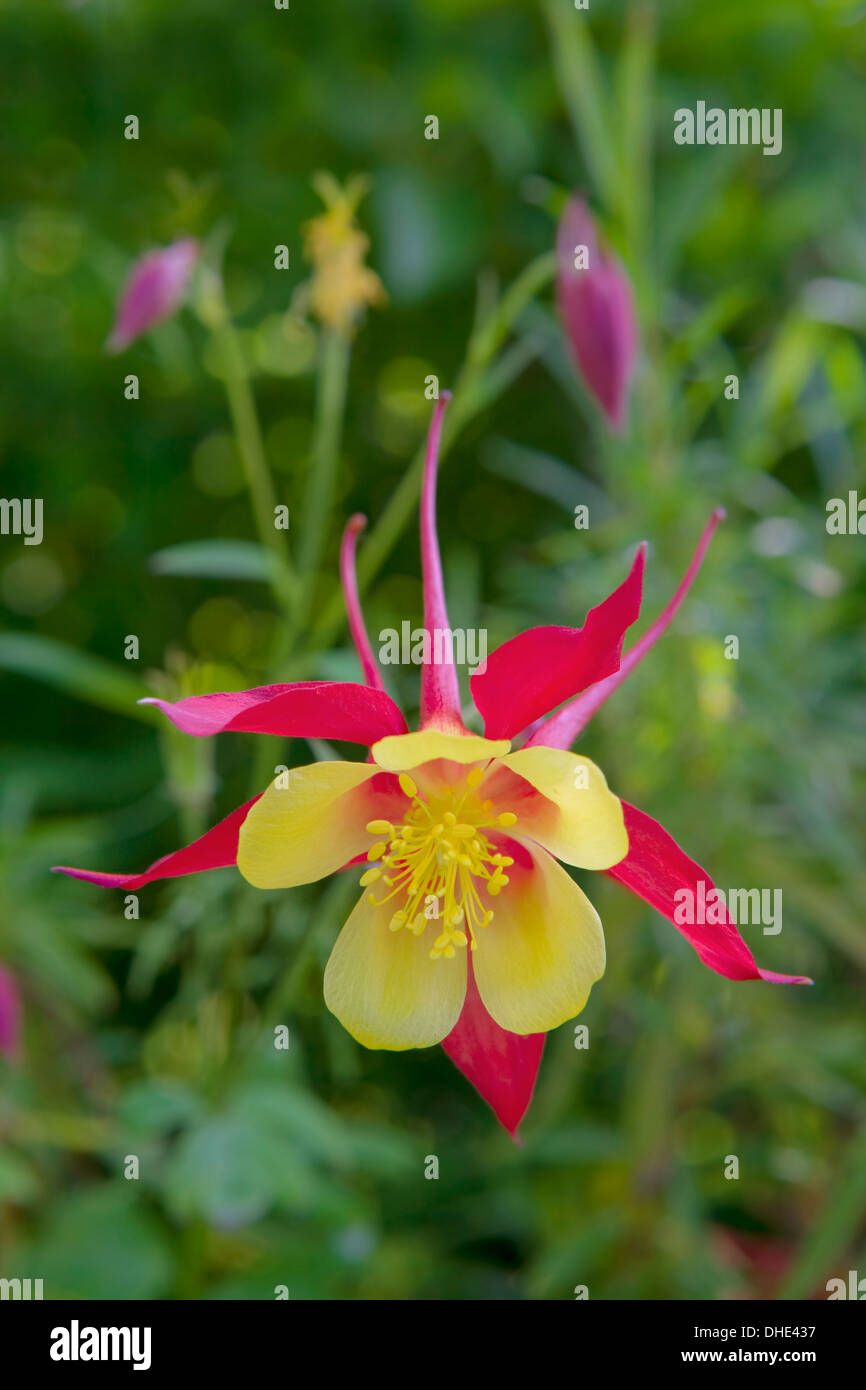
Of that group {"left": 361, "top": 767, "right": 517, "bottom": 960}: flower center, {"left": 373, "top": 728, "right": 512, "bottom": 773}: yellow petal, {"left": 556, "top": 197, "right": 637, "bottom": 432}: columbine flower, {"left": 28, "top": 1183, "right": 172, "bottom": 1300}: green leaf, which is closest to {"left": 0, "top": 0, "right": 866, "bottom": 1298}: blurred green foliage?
{"left": 28, "top": 1183, "right": 172, "bottom": 1300}: green leaf

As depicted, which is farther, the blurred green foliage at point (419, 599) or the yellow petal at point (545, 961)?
the blurred green foliage at point (419, 599)

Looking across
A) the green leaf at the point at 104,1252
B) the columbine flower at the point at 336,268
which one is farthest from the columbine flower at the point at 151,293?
the green leaf at the point at 104,1252

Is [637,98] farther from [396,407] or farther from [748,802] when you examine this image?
[748,802]

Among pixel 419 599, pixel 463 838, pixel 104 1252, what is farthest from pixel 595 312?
pixel 104 1252

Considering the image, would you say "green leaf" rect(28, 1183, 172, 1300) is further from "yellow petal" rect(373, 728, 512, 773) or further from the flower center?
"yellow petal" rect(373, 728, 512, 773)

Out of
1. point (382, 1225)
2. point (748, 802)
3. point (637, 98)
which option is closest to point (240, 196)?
point (637, 98)

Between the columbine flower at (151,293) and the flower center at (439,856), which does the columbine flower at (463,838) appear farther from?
the columbine flower at (151,293)
